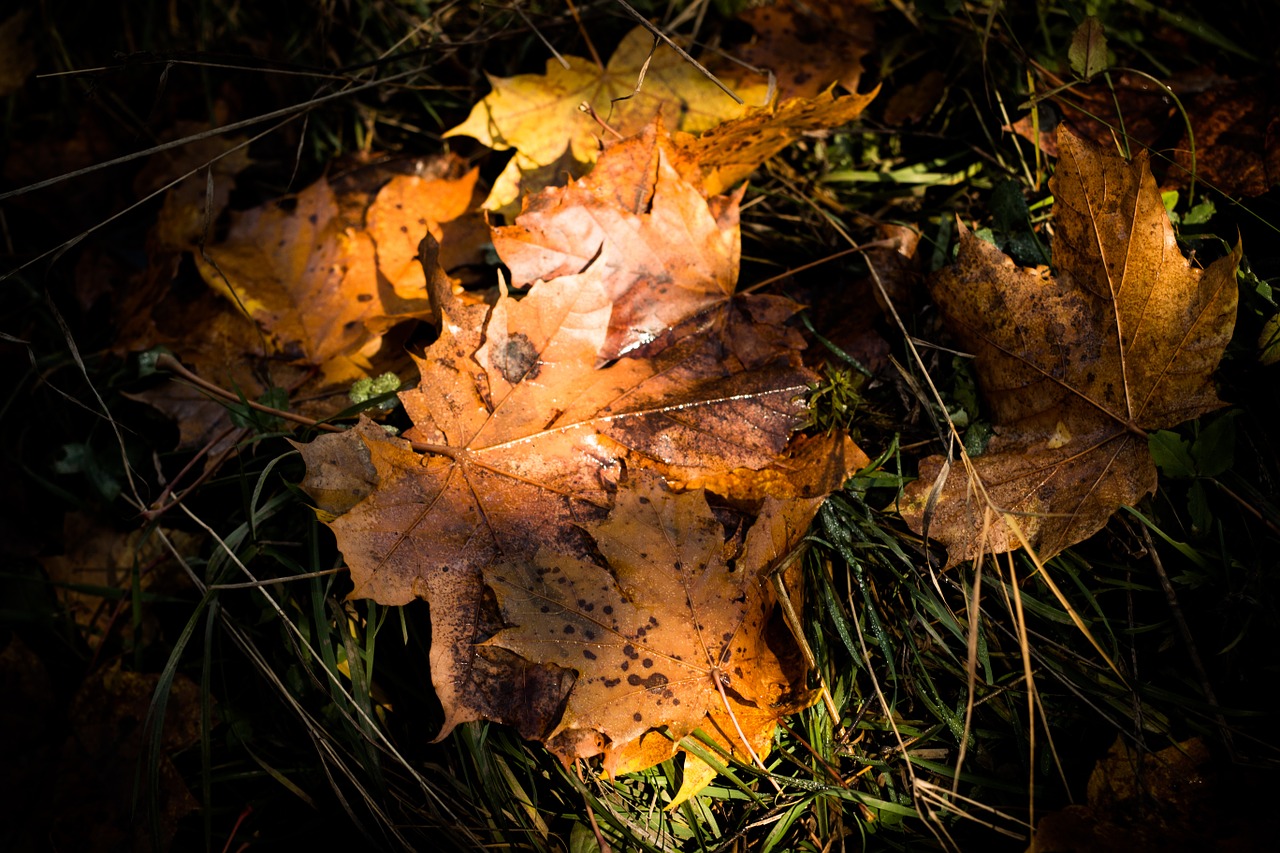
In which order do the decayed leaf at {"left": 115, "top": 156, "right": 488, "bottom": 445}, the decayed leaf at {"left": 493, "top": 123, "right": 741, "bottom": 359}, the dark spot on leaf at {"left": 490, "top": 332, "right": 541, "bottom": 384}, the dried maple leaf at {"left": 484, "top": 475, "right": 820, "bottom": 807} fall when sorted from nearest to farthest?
the dried maple leaf at {"left": 484, "top": 475, "right": 820, "bottom": 807}
the dark spot on leaf at {"left": 490, "top": 332, "right": 541, "bottom": 384}
the decayed leaf at {"left": 493, "top": 123, "right": 741, "bottom": 359}
the decayed leaf at {"left": 115, "top": 156, "right": 488, "bottom": 445}

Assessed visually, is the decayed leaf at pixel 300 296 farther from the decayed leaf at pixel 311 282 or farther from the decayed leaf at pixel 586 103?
the decayed leaf at pixel 586 103

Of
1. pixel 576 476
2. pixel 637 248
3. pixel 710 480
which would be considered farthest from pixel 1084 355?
pixel 576 476

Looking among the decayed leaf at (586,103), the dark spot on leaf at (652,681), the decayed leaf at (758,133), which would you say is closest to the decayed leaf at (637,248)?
the decayed leaf at (758,133)

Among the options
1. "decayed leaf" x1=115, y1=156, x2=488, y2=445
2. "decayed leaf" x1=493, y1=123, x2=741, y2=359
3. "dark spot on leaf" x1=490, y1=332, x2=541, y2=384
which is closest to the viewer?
"dark spot on leaf" x1=490, y1=332, x2=541, y2=384

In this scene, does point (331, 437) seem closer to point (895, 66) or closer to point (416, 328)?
point (416, 328)

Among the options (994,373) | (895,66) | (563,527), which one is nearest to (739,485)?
(563,527)

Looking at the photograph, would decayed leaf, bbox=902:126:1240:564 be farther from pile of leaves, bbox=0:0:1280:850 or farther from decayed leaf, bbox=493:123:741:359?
decayed leaf, bbox=493:123:741:359

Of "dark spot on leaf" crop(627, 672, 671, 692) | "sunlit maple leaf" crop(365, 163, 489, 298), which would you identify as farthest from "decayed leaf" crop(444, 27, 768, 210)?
"dark spot on leaf" crop(627, 672, 671, 692)
